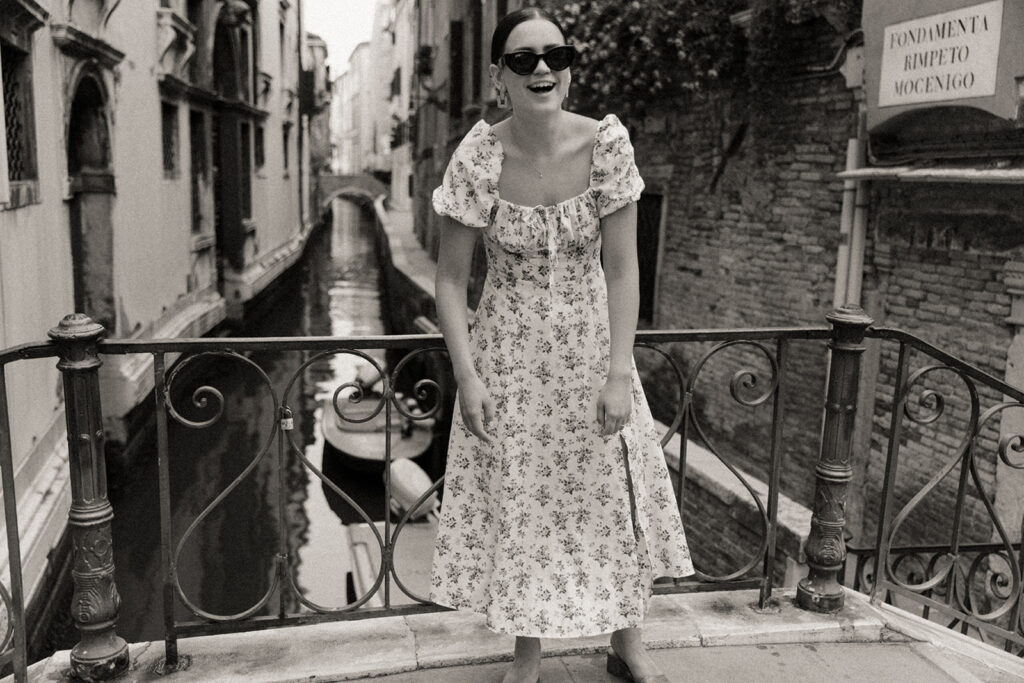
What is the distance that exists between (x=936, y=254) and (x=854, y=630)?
3.73 m

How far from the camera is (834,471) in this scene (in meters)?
2.79

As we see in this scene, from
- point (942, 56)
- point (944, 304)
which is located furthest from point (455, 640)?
point (942, 56)

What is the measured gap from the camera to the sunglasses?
6.45ft

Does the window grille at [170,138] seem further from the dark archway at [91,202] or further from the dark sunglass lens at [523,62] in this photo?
the dark sunglass lens at [523,62]

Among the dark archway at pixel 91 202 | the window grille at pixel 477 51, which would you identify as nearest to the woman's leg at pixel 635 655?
the dark archway at pixel 91 202

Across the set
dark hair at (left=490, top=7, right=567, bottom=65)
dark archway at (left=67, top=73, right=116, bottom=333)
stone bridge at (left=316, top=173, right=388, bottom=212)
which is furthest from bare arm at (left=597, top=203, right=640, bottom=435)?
stone bridge at (left=316, top=173, right=388, bottom=212)

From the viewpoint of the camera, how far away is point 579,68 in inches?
330

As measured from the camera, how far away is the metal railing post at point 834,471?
2730 mm

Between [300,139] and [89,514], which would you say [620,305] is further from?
[300,139]

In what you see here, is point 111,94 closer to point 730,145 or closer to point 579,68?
point 579,68

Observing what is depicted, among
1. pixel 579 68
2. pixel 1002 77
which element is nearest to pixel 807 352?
pixel 1002 77

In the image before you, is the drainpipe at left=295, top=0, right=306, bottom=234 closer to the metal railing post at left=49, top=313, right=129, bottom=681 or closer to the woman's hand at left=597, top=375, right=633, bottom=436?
the metal railing post at left=49, top=313, right=129, bottom=681

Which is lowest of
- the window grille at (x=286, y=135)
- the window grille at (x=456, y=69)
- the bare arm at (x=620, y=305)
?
the bare arm at (x=620, y=305)

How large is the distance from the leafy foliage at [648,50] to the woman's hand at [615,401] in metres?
5.77
